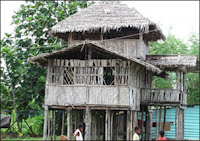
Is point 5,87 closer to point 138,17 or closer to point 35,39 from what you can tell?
point 35,39

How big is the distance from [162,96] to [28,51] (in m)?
9.18

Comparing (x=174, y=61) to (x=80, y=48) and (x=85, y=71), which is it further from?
(x=80, y=48)

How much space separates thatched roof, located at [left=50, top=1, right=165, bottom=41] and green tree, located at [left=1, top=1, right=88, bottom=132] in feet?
9.95

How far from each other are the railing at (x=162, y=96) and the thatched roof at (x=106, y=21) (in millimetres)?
3247

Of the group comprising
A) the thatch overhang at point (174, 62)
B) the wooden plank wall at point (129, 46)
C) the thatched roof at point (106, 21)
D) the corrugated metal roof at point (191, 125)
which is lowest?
the corrugated metal roof at point (191, 125)

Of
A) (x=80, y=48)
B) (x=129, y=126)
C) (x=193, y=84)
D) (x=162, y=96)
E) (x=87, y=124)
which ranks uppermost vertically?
(x=80, y=48)

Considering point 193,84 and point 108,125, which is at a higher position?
point 193,84

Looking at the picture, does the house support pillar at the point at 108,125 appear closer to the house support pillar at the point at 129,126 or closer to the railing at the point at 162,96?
the house support pillar at the point at 129,126

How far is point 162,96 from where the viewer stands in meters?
21.8

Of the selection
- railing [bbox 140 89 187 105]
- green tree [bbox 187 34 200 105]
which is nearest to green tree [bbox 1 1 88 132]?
railing [bbox 140 89 187 105]

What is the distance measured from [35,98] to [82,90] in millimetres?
7420

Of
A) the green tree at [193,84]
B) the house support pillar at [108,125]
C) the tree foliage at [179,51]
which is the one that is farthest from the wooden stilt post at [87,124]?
the green tree at [193,84]

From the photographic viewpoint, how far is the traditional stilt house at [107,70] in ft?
62.6

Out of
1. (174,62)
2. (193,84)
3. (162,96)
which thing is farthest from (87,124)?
(193,84)
